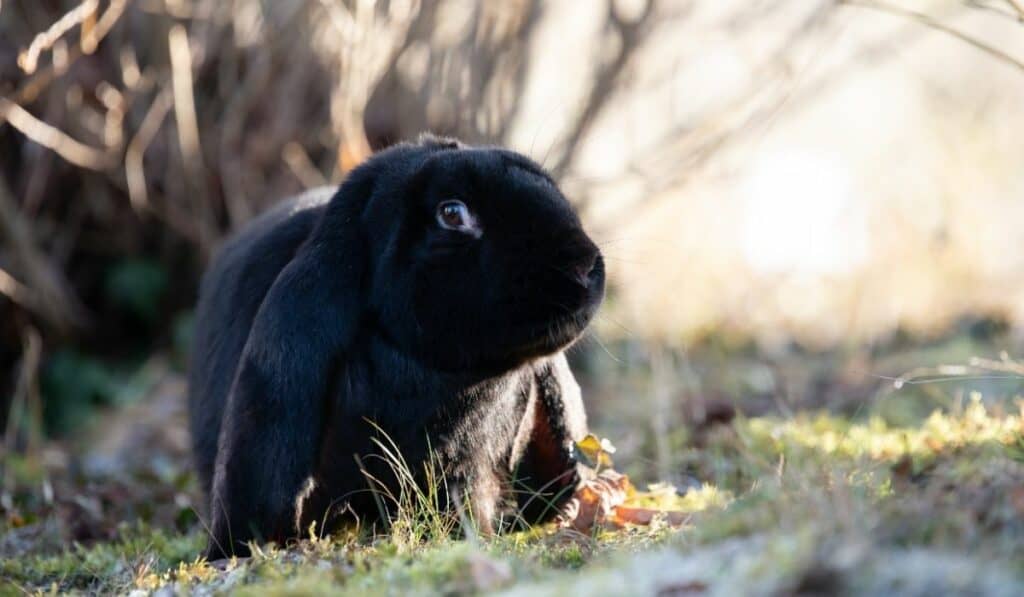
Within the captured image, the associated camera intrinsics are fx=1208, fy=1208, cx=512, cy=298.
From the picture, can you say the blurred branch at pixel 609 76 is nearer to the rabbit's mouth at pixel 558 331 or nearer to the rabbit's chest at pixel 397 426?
the rabbit's chest at pixel 397 426

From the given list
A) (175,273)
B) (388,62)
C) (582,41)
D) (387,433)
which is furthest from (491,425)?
(175,273)

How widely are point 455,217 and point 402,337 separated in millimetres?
392

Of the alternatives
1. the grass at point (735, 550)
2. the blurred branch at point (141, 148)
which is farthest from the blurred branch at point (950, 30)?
the blurred branch at point (141, 148)

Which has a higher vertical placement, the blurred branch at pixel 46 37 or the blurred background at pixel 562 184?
the blurred branch at pixel 46 37

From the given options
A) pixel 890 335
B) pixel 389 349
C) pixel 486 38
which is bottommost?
pixel 890 335

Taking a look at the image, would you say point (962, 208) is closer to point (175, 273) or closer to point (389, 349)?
point (175, 273)

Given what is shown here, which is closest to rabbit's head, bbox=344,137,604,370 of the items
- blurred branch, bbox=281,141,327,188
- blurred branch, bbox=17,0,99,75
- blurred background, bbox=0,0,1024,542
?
blurred branch, bbox=17,0,99,75

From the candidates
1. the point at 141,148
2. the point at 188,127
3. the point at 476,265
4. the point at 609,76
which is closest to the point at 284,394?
the point at 476,265

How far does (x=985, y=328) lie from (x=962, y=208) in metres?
1.13

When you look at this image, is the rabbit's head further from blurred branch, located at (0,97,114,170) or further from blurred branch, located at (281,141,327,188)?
blurred branch, located at (281,141,327,188)

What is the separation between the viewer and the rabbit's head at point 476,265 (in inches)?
136

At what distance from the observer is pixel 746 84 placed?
695 centimetres

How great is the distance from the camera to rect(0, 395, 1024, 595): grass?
7.79 ft

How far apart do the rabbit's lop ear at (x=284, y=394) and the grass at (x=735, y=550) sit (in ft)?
0.60
